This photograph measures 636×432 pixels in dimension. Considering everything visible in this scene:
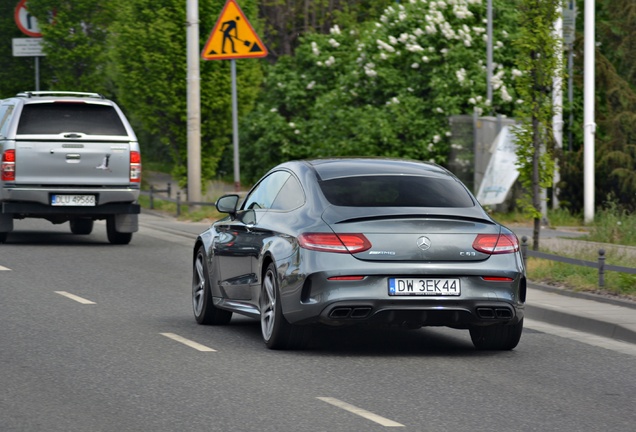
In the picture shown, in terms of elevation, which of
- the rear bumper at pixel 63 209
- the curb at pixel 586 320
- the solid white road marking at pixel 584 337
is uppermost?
the rear bumper at pixel 63 209

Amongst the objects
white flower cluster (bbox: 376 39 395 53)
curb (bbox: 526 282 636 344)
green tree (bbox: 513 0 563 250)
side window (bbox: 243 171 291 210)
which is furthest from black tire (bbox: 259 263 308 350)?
white flower cluster (bbox: 376 39 395 53)

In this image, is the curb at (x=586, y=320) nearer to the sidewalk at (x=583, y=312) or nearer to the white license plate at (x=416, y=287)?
the sidewalk at (x=583, y=312)

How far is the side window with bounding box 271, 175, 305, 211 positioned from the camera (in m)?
11.4

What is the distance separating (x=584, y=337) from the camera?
12.6 metres

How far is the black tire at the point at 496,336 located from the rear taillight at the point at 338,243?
143 centimetres

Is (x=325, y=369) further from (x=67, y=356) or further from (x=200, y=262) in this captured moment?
(x=200, y=262)

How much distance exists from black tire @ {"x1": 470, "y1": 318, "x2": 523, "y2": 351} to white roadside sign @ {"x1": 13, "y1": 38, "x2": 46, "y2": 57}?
82.5ft

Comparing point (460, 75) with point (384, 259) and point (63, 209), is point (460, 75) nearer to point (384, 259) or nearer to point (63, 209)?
point (63, 209)

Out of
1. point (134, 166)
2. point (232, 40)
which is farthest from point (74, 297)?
point (232, 40)

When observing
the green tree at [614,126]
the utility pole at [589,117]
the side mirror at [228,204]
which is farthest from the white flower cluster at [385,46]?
the side mirror at [228,204]

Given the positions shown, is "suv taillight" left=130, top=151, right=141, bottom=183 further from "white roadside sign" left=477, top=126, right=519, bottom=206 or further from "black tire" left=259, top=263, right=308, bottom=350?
"black tire" left=259, top=263, right=308, bottom=350

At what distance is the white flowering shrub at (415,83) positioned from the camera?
30.3 m

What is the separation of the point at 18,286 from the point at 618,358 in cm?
717

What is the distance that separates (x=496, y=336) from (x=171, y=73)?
18984 millimetres
